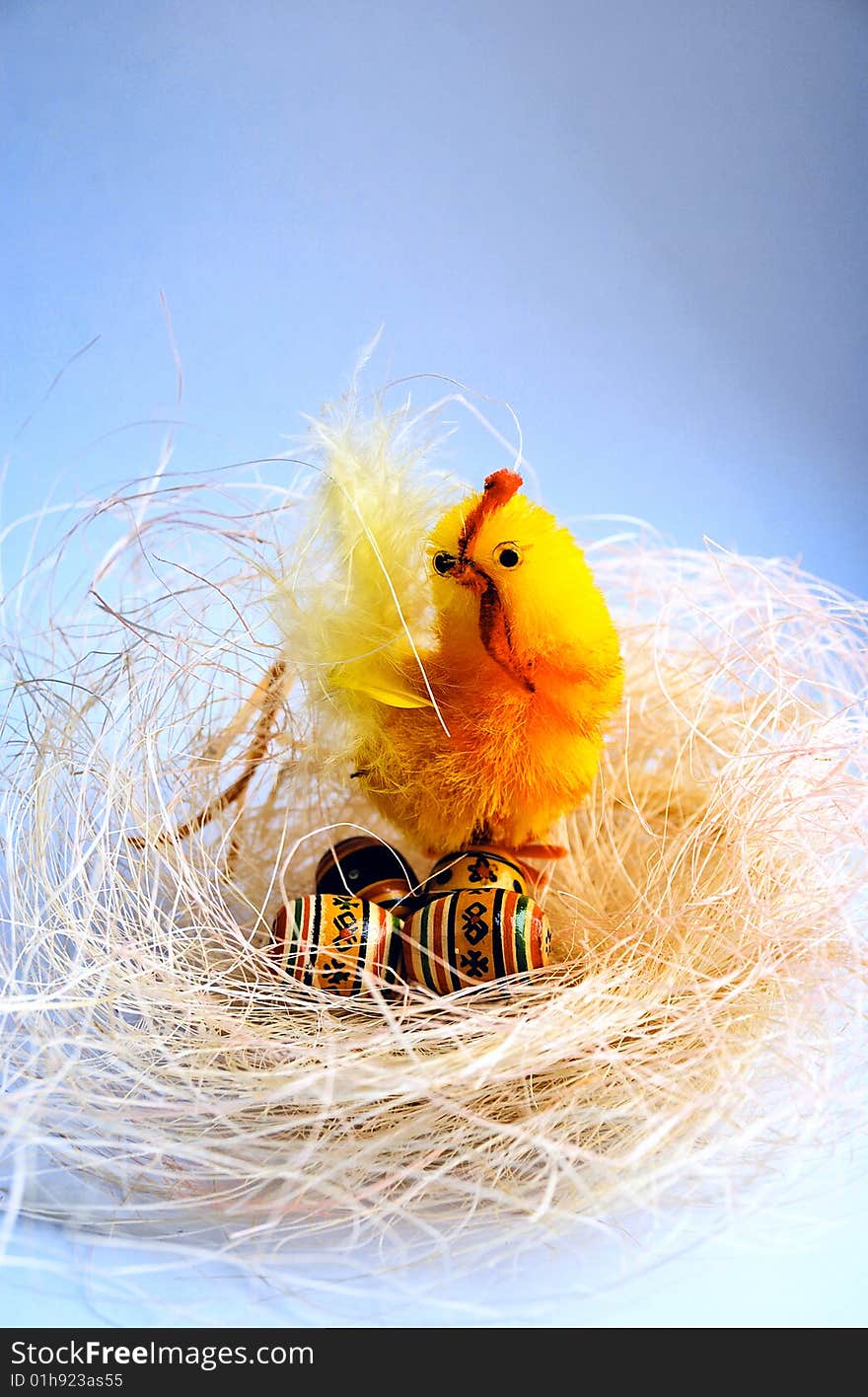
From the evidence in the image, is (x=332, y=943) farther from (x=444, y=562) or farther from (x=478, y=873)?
(x=444, y=562)

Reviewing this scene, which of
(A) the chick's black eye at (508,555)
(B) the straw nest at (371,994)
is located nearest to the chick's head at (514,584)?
(A) the chick's black eye at (508,555)

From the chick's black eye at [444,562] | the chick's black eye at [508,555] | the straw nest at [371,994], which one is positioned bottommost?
the straw nest at [371,994]

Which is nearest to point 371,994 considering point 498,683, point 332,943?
point 332,943

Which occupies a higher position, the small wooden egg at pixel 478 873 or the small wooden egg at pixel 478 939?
the small wooden egg at pixel 478 873

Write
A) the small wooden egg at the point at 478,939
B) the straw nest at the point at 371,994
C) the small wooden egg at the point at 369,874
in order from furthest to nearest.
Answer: the small wooden egg at the point at 369,874 < the small wooden egg at the point at 478,939 < the straw nest at the point at 371,994

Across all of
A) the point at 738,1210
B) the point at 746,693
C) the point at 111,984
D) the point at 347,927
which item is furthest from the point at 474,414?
the point at 738,1210

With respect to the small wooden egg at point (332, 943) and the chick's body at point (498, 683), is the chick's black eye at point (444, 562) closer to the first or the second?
the chick's body at point (498, 683)

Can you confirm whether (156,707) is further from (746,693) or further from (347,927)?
(746,693)
